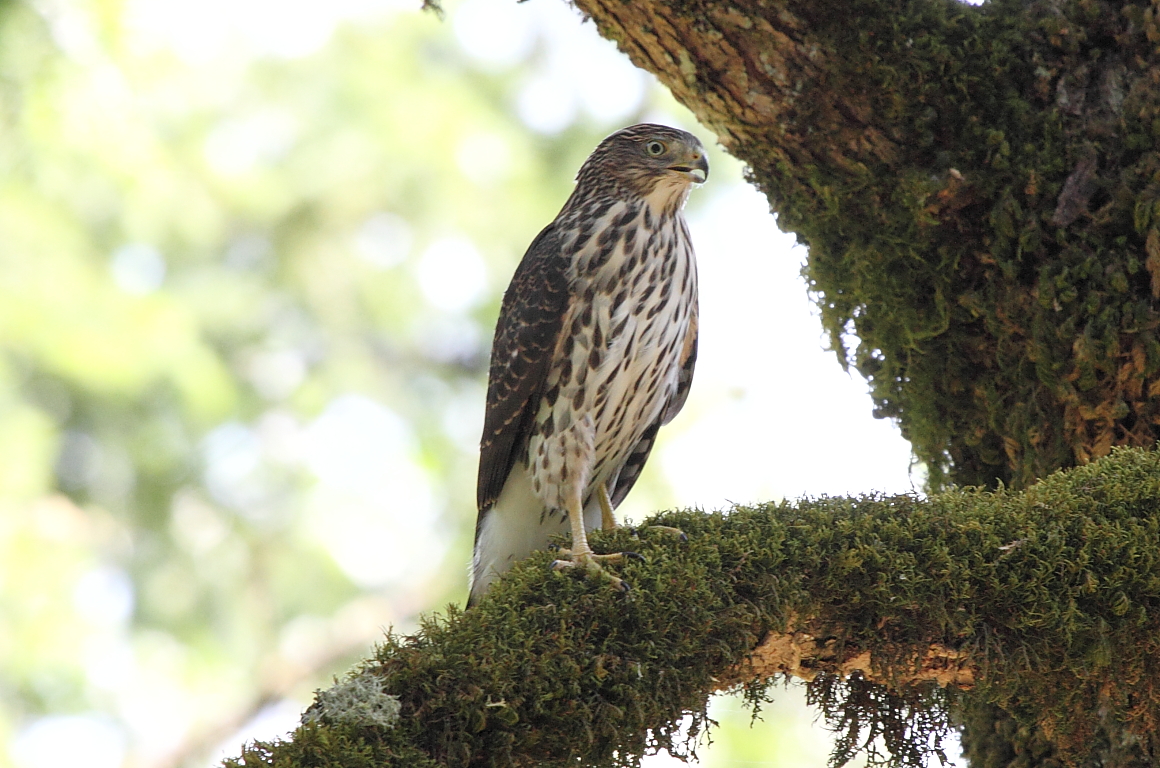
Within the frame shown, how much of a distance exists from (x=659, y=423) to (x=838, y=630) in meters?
1.83

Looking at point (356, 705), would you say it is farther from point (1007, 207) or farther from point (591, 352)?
point (1007, 207)

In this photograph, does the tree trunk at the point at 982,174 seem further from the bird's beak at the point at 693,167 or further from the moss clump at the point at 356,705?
the moss clump at the point at 356,705

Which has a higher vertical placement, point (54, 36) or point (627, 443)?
point (54, 36)

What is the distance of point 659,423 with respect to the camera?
4.64 meters

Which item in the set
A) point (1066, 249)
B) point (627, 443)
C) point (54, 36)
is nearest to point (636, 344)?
point (627, 443)

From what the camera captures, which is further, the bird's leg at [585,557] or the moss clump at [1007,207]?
the moss clump at [1007,207]

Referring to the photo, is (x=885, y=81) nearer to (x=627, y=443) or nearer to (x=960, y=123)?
(x=960, y=123)

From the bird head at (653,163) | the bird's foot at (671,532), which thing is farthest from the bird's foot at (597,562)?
the bird head at (653,163)

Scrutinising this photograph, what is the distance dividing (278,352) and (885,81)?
7.26 m

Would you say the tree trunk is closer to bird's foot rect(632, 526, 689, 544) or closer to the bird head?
the bird head

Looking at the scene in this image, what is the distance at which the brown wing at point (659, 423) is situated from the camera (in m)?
4.64

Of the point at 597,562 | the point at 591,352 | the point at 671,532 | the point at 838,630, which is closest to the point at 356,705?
the point at 597,562

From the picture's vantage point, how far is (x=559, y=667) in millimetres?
2611

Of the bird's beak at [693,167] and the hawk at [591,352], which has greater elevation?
the bird's beak at [693,167]
